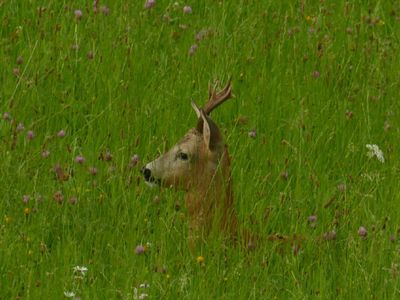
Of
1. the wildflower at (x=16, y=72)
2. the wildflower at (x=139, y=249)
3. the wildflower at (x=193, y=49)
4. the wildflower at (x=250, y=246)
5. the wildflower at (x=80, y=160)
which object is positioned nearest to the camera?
the wildflower at (x=139, y=249)

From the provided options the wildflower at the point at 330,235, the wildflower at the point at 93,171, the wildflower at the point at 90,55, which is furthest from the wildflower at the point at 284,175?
the wildflower at the point at 90,55

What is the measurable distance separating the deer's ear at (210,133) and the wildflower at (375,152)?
106cm

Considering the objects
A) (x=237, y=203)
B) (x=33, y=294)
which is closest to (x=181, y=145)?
(x=237, y=203)

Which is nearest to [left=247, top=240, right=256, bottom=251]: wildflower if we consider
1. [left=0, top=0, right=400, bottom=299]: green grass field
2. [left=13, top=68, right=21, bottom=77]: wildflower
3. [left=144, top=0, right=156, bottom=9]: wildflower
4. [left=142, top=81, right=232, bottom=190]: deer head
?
[left=0, top=0, right=400, bottom=299]: green grass field

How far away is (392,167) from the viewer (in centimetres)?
803

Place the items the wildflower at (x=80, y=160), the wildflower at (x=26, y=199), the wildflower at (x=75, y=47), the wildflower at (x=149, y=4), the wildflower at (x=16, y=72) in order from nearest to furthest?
the wildflower at (x=26, y=199) → the wildflower at (x=80, y=160) → the wildflower at (x=16, y=72) → the wildflower at (x=75, y=47) → the wildflower at (x=149, y=4)

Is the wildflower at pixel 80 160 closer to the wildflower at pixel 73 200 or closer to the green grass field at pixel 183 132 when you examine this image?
the green grass field at pixel 183 132

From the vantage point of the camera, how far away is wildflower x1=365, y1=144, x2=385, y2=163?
809 cm

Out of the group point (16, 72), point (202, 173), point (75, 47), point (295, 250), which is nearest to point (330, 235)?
point (295, 250)

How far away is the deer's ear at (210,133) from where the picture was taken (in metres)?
7.41

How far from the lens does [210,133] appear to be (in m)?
7.44

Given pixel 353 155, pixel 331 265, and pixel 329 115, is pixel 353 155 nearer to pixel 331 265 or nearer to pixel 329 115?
pixel 329 115

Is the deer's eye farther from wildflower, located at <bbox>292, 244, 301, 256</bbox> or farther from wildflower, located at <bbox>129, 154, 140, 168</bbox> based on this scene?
wildflower, located at <bbox>292, 244, 301, 256</bbox>

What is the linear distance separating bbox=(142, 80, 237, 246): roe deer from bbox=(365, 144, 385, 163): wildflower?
3.33 feet
